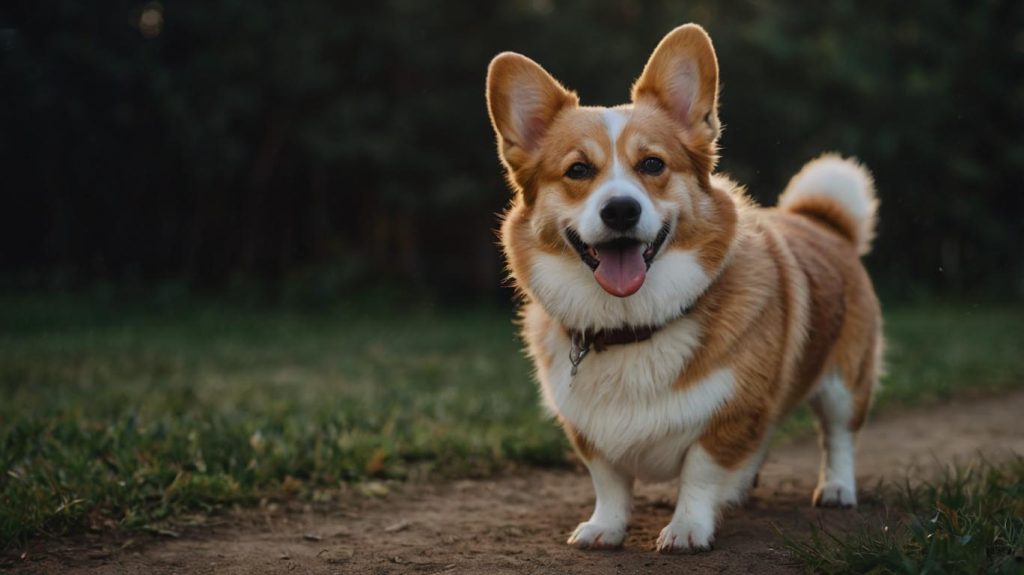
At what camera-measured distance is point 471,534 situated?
3.83 meters

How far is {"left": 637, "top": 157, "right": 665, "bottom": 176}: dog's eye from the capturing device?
3521 mm

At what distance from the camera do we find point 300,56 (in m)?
14.5

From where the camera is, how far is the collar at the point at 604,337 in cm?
348

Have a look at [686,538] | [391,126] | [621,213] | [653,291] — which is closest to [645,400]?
[653,291]

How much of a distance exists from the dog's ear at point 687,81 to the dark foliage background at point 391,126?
11.4 meters

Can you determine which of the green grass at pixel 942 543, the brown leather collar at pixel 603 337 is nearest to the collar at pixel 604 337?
the brown leather collar at pixel 603 337

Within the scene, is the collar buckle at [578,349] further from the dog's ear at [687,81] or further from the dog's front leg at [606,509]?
the dog's ear at [687,81]

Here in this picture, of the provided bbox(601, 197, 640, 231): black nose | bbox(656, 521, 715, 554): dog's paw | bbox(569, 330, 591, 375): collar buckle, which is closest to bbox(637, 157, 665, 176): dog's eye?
bbox(601, 197, 640, 231): black nose

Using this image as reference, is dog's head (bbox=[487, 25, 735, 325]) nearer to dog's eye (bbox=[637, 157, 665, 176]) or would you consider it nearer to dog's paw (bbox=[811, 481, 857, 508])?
dog's eye (bbox=[637, 157, 665, 176])

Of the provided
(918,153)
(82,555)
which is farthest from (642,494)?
(918,153)

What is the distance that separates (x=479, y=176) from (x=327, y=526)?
12182 mm

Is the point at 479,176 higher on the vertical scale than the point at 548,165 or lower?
lower

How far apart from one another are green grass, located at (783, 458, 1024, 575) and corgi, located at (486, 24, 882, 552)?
1.66 ft

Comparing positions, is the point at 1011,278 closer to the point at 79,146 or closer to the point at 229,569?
the point at 79,146
